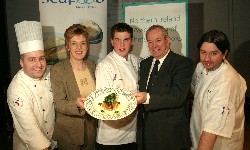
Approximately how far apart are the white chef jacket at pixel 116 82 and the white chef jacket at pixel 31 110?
1.54 feet

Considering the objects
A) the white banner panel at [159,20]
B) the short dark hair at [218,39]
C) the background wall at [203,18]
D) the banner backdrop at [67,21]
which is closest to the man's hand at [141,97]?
the short dark hair at [218,39]

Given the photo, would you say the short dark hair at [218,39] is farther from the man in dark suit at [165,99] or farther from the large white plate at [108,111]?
the large white plate at [108,111]

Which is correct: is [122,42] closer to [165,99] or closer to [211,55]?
[165,99]

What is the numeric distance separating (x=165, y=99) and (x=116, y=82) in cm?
50

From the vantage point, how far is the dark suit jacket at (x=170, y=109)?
2.26 metres

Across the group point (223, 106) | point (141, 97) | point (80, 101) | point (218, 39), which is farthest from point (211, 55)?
point (80, 101)

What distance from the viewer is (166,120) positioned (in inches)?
89.9

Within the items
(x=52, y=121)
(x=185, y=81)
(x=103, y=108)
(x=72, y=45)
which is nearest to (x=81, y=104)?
(x=103, y=108)

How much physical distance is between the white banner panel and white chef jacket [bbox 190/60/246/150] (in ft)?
4.04

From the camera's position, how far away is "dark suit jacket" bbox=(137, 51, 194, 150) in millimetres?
2260

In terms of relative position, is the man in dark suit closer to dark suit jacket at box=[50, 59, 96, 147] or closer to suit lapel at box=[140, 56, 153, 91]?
suit lapel at box=[140, 56, 153, 91]

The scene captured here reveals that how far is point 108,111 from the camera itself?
2.14 meters

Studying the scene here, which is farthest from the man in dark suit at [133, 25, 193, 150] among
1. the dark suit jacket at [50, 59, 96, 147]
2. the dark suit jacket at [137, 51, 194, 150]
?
the dark suit jacket at [50, 59, 96, 147]

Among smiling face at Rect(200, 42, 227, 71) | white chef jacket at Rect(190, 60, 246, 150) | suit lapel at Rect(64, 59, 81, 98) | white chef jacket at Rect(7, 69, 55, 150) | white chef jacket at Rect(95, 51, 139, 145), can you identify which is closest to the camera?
white chef jacket at Rect(190, 60, 246, 150)
